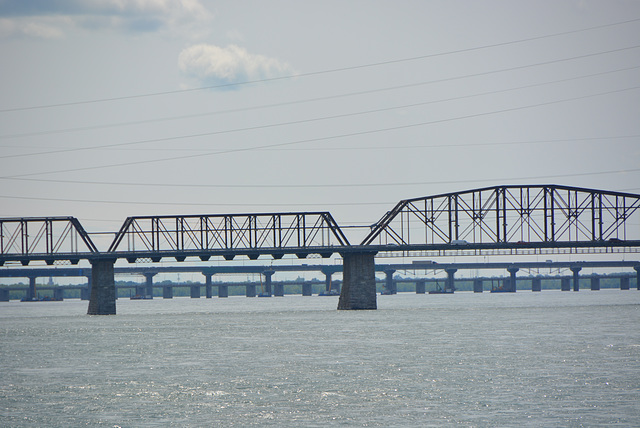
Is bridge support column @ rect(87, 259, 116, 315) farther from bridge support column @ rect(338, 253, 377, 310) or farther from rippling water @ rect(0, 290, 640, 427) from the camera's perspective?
rippling water @ rect(0, 290, 640, 427)

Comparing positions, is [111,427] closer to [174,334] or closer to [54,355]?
[54,355]

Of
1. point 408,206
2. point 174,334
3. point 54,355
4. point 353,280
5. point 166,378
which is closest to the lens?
point 166,378

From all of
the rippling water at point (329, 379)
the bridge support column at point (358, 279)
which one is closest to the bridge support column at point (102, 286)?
the bridge support column at point (358, 279)

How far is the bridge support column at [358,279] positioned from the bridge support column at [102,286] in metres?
36.0

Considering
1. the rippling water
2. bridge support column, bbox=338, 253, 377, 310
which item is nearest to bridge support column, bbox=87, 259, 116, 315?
bridge support column, bbox=338, 253, 377, 310

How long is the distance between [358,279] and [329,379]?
90693 mm

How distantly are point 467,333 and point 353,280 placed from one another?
54532 mm

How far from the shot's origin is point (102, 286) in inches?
5600

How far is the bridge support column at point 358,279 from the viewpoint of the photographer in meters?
141

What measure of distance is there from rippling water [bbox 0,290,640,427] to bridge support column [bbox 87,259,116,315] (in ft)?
167

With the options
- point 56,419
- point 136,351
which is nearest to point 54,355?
point 136,351

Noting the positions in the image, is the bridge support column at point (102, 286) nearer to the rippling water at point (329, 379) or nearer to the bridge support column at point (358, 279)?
the bridge support column at point (358, 279)

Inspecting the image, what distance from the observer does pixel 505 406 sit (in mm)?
39875

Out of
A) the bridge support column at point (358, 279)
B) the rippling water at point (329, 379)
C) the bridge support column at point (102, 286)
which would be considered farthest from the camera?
the bridge support column at point (102, 286)
